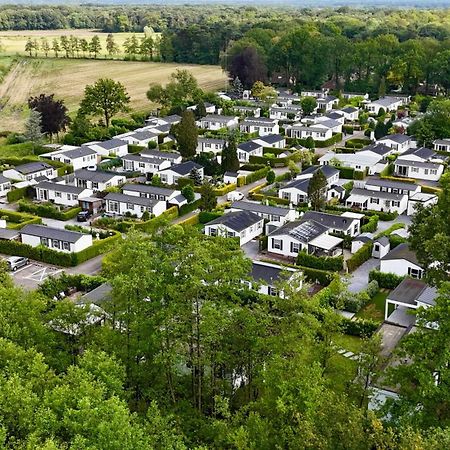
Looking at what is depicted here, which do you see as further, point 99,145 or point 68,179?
point 99,145

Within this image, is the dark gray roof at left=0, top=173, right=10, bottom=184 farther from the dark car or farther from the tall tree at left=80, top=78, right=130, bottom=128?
the tall tree at left=80, top=78, right=130, bottom=128

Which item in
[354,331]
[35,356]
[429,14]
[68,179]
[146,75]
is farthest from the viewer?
[429,14]

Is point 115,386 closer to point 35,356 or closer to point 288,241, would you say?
point 35,356

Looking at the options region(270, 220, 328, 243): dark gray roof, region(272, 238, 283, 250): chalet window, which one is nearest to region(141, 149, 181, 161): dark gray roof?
region(270, 220, 328, 243): dark gray roof

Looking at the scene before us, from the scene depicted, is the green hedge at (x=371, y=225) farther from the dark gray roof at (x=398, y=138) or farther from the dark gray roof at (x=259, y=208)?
the dark gray roof at (x=398, y=138)

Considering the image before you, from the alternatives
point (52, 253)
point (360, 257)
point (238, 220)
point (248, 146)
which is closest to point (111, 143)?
point (248, 146)

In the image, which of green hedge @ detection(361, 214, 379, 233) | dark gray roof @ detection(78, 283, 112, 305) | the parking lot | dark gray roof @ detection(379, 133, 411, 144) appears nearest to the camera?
dark gray roof @ detection(78, 283, 112, 305)

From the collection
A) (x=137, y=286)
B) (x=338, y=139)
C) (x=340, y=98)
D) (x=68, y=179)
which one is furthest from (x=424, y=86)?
(x=137, y=286)
